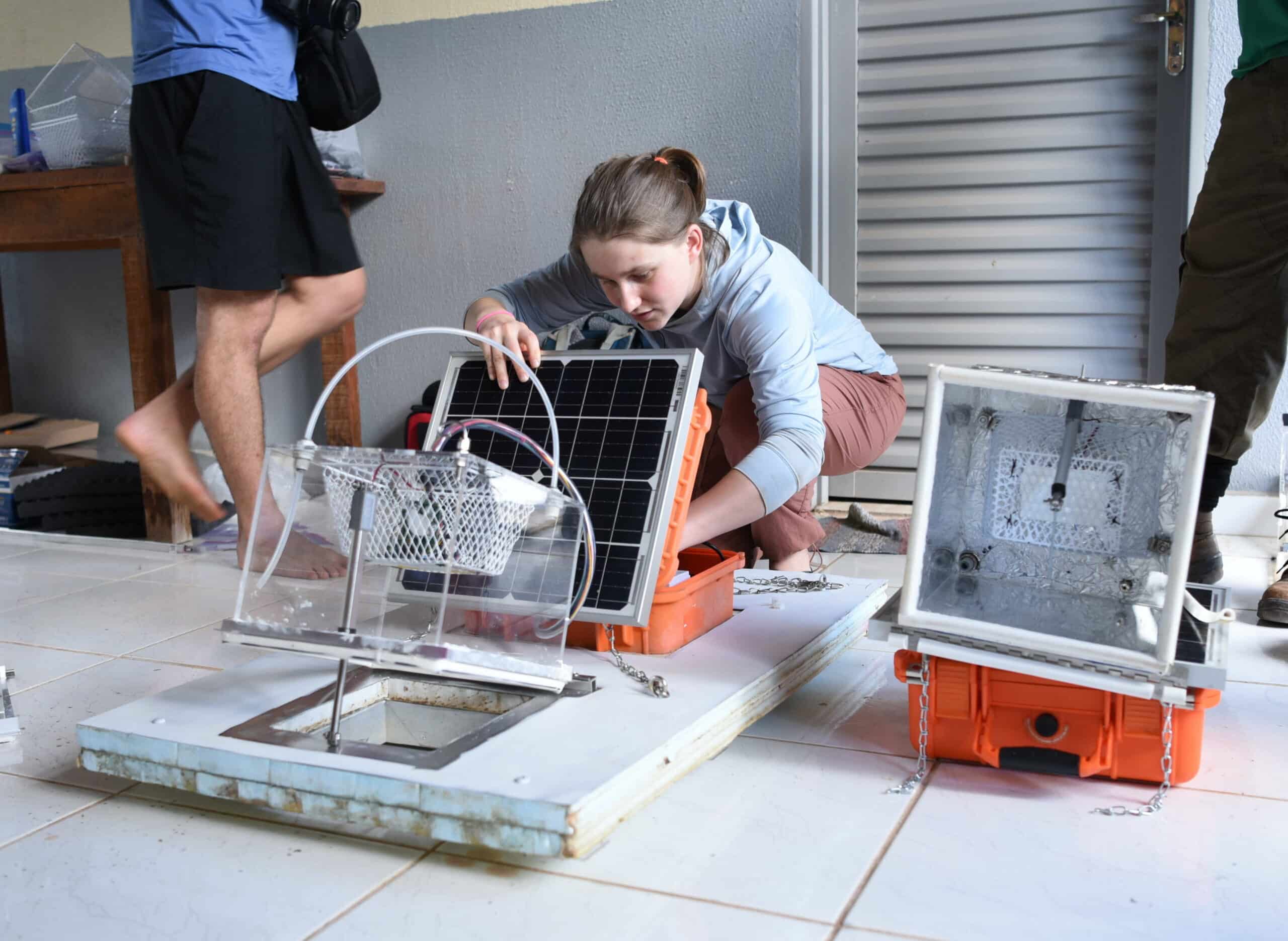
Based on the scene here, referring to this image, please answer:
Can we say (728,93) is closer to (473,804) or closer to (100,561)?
(100,561)

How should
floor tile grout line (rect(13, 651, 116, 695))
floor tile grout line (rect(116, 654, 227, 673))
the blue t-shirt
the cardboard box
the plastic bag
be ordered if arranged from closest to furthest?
floor tile grout line (rect(13, 651, 116, 695)) → floor tile grout line (rect(116, 654, 227, 673)) → the blue t-shirt → the plastic bag → the cardboard box

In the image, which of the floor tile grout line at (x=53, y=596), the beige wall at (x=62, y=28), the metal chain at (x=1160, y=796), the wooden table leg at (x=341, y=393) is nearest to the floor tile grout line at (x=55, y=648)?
the floor tile grout line at (x=53, y=596)

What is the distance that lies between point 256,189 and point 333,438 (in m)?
1.44

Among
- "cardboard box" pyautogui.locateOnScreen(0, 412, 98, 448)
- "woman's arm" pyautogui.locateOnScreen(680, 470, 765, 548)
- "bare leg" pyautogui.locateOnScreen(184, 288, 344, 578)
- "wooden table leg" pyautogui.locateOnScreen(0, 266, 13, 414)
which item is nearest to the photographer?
"woman's arm" pyautogui.locateOnScreen(680, 470, 765, 548)

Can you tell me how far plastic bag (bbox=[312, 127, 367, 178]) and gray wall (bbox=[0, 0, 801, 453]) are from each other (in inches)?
4.4

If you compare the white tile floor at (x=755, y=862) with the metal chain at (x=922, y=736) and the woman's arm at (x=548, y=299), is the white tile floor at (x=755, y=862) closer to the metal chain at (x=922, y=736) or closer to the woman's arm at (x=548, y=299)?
the metal chain at (x=922, y=736)

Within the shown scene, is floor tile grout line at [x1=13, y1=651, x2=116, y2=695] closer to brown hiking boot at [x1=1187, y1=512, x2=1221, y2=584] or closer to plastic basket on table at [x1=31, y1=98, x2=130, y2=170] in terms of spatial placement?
plastic basket on table at [x1=31, y1=98, x2=130, y2=170]

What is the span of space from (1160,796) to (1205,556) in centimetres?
103

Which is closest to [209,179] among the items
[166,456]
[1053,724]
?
[166,456]

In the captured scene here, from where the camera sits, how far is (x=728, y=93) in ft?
10.2

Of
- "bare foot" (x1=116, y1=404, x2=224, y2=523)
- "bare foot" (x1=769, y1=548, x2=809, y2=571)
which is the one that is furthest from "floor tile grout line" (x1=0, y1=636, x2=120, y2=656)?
"bare foot" (x1=769, y1=548, x2=809, y2=571)

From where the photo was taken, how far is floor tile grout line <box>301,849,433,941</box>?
1047mm

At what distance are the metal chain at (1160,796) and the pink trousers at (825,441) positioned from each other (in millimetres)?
907

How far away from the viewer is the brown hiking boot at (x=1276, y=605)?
1968 mm
